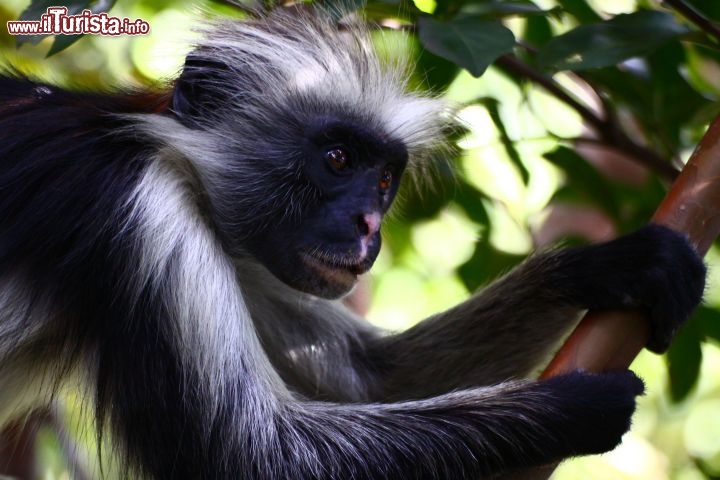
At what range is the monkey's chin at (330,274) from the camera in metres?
3.78

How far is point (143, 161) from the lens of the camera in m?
3.71

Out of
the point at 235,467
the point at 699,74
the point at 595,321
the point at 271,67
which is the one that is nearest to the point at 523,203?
the point at 699,74

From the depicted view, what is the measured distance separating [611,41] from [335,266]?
47.8 inches

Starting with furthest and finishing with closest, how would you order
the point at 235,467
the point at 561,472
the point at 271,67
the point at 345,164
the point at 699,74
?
1. the point at 561,472
2. the point at 699,74
3. the point at 271,67
4. the point at 345,164
5. the point at 235,467

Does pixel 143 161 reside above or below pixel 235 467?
above

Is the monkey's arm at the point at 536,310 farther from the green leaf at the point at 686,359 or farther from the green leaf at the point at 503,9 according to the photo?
the green leaf at the point at 503,9

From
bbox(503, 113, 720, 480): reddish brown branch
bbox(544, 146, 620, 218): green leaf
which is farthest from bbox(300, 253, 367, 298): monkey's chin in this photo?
bbox(544, 146, 620, 218): green leaf

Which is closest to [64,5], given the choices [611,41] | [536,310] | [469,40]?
[469,40]

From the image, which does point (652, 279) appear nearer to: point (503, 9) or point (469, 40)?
point (469, 40)

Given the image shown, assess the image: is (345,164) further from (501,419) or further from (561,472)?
(561,472)

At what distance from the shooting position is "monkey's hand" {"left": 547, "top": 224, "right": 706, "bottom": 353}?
3611 millimetres

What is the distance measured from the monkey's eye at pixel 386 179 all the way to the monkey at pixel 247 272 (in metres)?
0.01

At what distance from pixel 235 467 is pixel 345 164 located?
1.16m

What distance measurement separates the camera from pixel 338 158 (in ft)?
13.1
